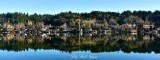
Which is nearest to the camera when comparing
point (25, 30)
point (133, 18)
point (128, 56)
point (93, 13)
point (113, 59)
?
point (113, 59)

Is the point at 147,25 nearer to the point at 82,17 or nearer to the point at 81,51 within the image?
the point at 82,17

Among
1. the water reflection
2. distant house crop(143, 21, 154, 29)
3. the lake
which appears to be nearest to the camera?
the lake

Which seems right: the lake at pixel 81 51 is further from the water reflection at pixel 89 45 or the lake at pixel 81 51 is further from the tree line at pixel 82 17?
the tree line at pixel 82 17

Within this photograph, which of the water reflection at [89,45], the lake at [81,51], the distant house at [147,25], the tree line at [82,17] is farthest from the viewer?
the tree line at [82,17]

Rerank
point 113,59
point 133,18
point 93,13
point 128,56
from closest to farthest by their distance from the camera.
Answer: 1. point 113,59
2. point 128,56
3. point 133,18
4. point 93,13

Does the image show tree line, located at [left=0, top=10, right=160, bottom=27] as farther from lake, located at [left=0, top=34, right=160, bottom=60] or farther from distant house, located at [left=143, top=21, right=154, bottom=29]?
lake, located at [left=0, top=34, right=160, bottom=60]

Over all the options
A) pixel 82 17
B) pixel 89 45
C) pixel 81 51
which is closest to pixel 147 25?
pixel 82 17

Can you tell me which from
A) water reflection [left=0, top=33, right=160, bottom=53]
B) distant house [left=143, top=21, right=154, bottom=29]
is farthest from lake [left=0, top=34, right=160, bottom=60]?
distant house [left=143, top=21, right=154, bottom=29]

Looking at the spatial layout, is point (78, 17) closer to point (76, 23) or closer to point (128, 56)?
point (76, 23)

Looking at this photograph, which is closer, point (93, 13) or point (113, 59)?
point (113, 59)

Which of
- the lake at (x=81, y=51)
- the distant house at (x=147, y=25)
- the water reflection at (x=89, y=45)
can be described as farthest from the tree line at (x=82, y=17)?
the lake at (x=81, y=51)

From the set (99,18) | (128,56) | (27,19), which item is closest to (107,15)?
(99,18)

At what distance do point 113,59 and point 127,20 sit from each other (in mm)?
71910

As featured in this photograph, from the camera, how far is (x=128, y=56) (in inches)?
1297
